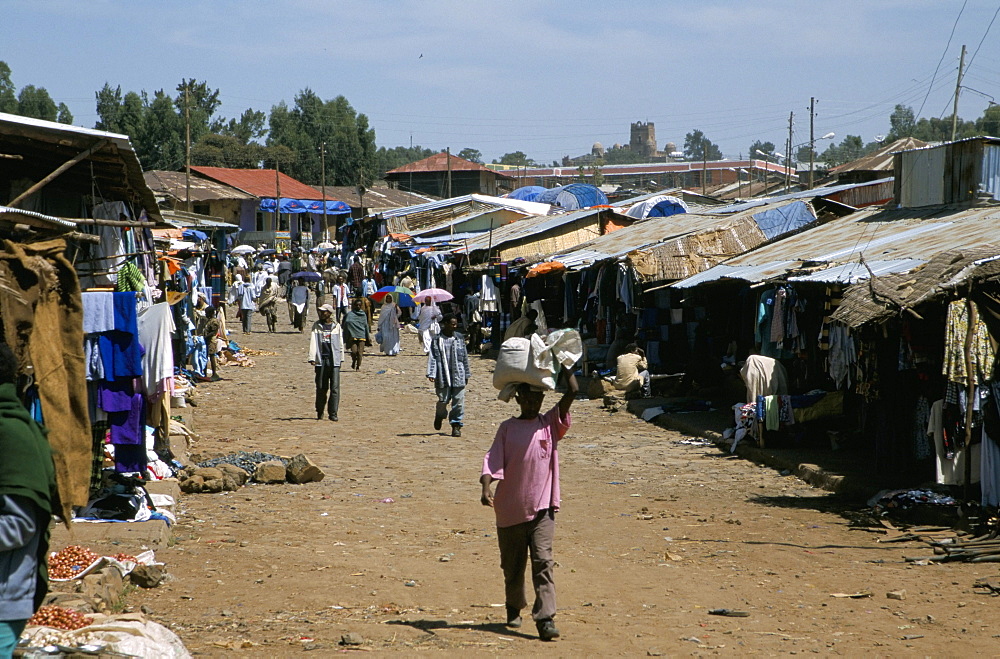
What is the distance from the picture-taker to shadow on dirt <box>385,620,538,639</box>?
573 centimetres

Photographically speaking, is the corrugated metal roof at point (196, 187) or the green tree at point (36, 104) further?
the green tree at point (36, 104)

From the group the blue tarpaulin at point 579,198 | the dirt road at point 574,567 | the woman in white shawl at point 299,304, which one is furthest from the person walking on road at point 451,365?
the blue tarpaulin at point 579,198

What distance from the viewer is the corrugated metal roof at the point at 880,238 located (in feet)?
37.5

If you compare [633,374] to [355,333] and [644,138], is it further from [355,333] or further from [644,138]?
[644,138]

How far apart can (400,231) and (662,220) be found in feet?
54.1

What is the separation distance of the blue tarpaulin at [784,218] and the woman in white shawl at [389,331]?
9.45 meters

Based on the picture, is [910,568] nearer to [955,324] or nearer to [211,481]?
[955,324]

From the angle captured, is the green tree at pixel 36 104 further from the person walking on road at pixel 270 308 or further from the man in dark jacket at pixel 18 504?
the man in dark jacket at pixel 18 504

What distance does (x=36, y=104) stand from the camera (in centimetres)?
8225

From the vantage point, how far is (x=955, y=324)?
26.8 ft

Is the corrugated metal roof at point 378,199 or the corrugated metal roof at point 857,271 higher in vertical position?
the corrugated metal roof at point 378,199

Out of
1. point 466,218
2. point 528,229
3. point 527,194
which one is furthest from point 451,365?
point 527,194

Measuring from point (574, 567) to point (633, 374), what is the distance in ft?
33.5

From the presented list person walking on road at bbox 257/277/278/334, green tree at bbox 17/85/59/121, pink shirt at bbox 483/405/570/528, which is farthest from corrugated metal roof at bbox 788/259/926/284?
green tree at bbox 17/85/59/121
